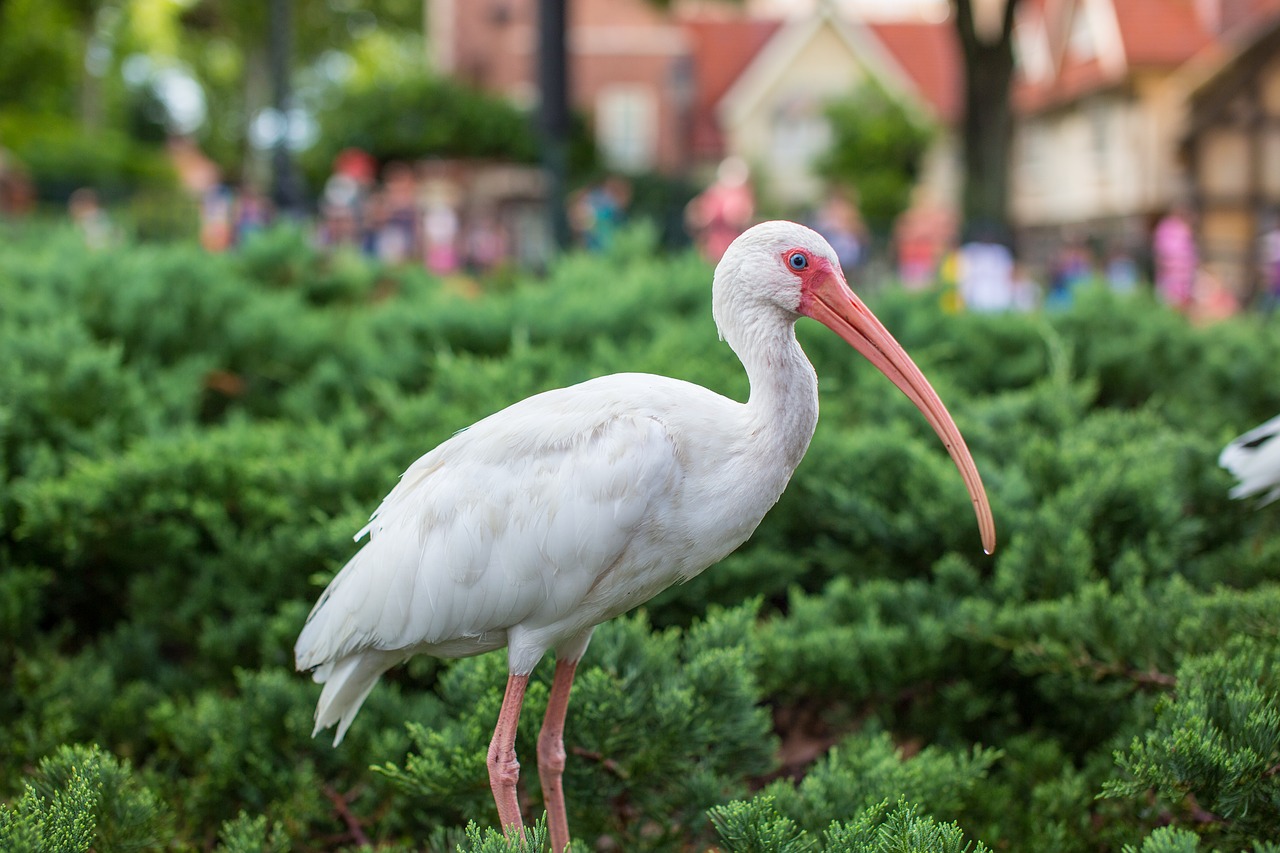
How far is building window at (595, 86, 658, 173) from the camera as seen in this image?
128 ft

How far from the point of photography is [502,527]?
3035 mm

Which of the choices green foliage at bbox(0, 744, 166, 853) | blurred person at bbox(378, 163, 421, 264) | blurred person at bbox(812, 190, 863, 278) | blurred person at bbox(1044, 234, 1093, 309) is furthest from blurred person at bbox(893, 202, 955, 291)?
green foliage at bbox(0, 744, 166, 853)

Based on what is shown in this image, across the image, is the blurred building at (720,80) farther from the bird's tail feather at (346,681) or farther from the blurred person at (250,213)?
the bird's tail feather at (346,681)

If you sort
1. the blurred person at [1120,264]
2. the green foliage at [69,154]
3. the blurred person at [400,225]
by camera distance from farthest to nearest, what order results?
the green foliage at [69,154] < the blurred person at [1120,264] < the blurred person at [400,225]

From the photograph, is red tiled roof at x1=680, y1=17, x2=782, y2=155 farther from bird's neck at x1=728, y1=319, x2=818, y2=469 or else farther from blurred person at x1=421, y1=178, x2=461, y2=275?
bird's neck at x1=728, y1=319, x2=818, y2=469

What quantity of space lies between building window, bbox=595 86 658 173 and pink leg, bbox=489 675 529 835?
1457 inches

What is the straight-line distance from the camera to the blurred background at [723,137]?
14562 millimetres

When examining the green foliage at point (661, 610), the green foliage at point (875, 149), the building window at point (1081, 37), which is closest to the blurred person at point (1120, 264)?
the green foliage at point (661, 610)

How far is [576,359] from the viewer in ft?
20.6

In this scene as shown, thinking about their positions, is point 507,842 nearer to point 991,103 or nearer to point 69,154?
point 991,103

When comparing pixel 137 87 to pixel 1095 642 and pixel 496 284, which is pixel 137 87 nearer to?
pixel 496 284

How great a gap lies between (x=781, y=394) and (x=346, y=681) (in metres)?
1.50

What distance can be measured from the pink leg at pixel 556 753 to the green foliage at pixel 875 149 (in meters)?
31.2

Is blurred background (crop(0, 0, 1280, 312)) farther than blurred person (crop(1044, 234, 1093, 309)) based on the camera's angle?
No
